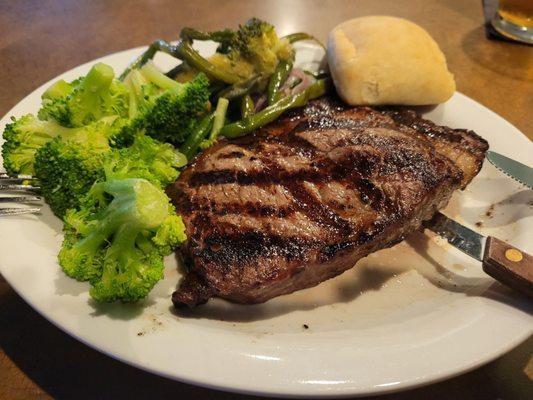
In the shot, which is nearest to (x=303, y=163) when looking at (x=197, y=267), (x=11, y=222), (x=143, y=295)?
(x=197, y=267)

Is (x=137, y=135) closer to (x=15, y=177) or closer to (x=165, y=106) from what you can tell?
(x=165, y=106)

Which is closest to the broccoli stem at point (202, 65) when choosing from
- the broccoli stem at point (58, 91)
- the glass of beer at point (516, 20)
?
the broccoli stem at point (58, 91)

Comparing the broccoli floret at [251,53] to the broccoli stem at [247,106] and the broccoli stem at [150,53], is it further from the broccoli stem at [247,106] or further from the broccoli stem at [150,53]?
the broccoli stem at [150,53]

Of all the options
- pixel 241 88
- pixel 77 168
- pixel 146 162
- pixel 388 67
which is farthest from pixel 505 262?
pixel 77 168

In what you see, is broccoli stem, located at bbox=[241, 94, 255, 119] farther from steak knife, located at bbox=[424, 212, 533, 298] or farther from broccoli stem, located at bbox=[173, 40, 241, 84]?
steak knife, located at bbox=[424, 212, 533, 298]

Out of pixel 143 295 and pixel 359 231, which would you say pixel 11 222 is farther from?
pixel 359 231
